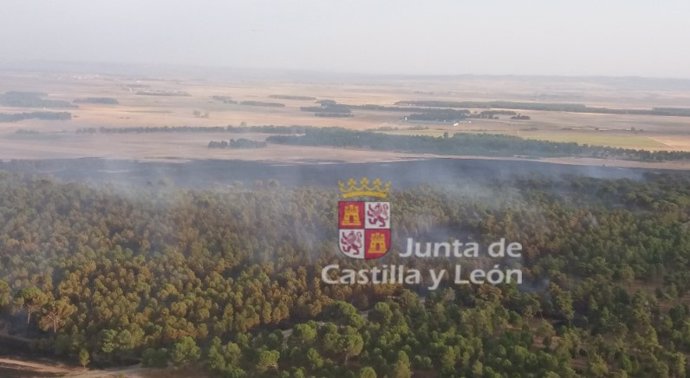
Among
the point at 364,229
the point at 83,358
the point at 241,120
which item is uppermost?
the point at 241,120

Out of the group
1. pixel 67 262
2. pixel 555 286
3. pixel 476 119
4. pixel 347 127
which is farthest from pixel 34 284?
pixel 476 119

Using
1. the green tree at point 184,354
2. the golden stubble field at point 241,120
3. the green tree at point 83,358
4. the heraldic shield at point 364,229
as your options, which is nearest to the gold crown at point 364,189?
the heraldic shield at point 364,229

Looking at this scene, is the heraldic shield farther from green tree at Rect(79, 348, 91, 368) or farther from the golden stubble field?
green tree at Rect(79, 348, 91, 368)

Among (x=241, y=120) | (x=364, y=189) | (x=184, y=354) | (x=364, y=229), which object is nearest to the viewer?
(x=184, y=354)

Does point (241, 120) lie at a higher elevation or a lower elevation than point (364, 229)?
higher

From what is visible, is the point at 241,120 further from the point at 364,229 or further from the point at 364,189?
the point at 364,229

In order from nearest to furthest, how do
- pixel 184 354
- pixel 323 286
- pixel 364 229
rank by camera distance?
pixel 184 354, pixel 364 229, pixel 323 286

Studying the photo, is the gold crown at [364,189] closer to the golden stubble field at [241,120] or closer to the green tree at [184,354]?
the golden stubble field at [241,120]

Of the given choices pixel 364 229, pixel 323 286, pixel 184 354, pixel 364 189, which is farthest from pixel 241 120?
pixel 184 354
